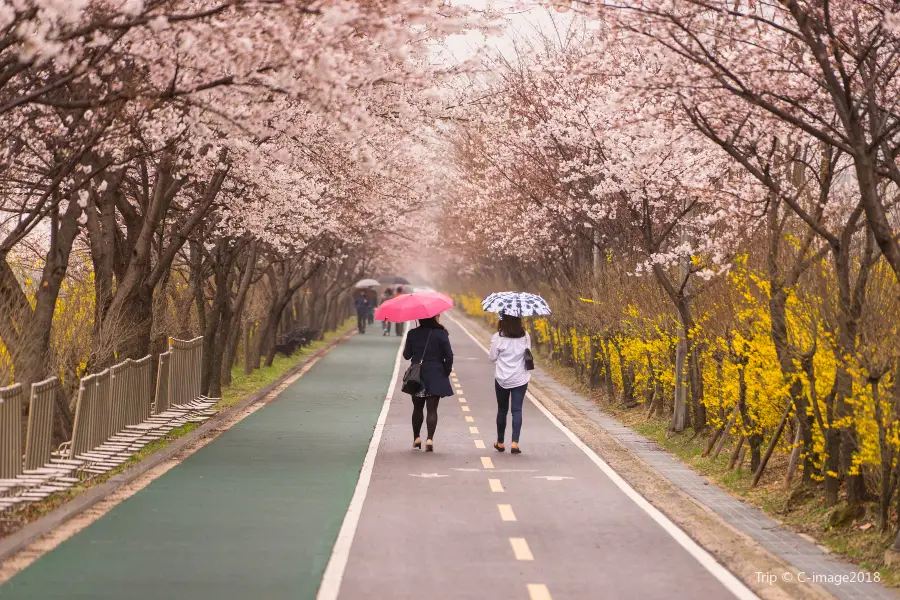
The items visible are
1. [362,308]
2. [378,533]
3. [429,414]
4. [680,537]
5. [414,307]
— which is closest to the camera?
[378,533]

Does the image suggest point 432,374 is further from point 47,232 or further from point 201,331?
point 47,232

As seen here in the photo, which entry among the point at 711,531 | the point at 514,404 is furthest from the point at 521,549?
the point at 514,404

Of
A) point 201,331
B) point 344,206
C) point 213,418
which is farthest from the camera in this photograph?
point 344,206

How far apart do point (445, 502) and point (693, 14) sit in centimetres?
532

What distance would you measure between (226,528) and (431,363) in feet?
21.9

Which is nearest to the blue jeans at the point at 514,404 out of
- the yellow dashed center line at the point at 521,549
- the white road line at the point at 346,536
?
the white road line at the point at 346,536

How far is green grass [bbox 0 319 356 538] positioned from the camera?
11.4m

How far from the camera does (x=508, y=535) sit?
11.2 m

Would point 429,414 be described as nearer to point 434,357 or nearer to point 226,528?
point 434,357

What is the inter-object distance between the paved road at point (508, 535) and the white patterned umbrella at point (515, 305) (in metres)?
1.94

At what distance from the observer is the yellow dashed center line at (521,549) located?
1013cm

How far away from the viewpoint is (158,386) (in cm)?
1969

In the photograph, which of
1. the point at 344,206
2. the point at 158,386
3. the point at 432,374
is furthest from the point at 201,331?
the point at 432,374

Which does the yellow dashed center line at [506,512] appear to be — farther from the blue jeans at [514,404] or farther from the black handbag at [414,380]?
the black handbag at [414,380]
